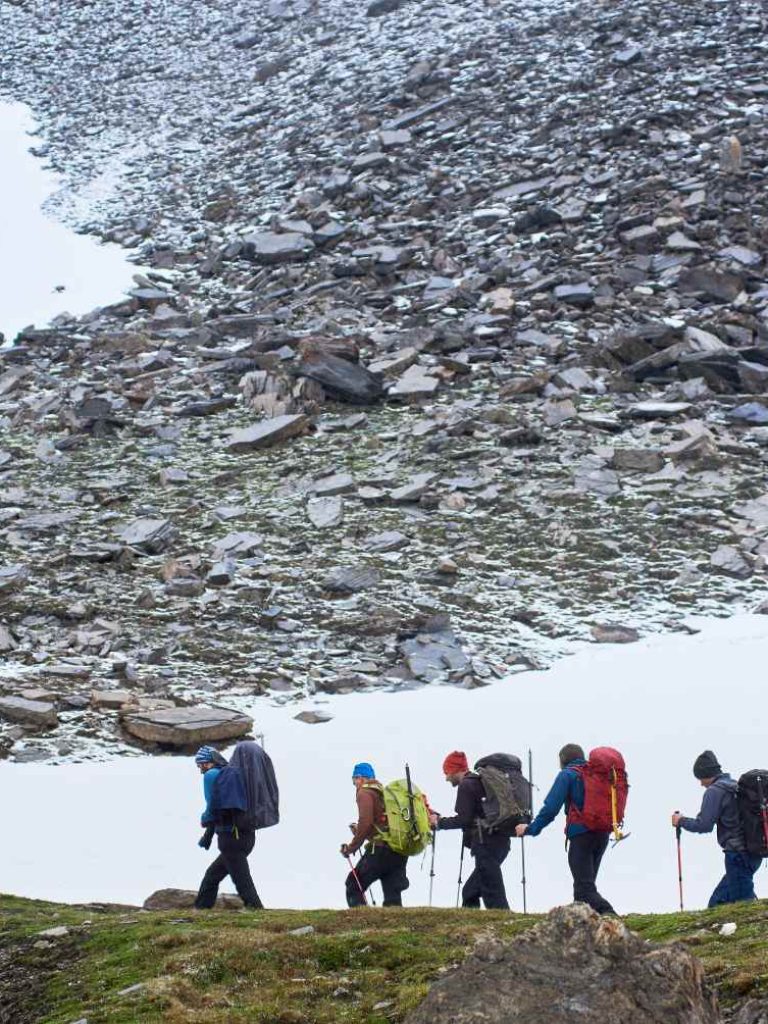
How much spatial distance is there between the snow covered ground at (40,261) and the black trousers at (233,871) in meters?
26.1

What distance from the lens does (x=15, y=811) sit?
14.5 metres

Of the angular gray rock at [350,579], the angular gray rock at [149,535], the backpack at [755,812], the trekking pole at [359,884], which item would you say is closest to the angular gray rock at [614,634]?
the angular gray rock at [350,579]

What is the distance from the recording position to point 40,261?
41156mm

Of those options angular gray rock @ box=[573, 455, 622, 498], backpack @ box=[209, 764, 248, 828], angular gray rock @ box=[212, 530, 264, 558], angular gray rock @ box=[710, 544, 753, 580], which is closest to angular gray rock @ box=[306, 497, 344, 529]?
angular gray rock @ box=[212, 530, 264, 558]

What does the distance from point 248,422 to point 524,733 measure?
41.6 ft

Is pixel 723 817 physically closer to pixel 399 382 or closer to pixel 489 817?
pixel 489 817

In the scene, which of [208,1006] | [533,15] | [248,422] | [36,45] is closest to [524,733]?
[208,1006]

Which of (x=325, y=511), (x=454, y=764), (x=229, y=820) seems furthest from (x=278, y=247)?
(x=454, y=764)

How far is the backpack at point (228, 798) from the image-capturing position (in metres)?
10.9

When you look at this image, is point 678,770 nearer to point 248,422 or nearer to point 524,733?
point 524,733

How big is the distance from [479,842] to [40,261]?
3427 centimetres

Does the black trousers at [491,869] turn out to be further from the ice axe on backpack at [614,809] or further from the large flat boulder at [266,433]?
the large flat boulder at [266,433]

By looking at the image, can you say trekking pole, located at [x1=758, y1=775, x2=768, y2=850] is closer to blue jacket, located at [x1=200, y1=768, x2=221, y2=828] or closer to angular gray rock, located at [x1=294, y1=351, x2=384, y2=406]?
blue jacket, located at [x1=200, y1=768, x2=221, y2=828]

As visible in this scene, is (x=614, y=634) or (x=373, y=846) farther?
(x=614, y=634)
